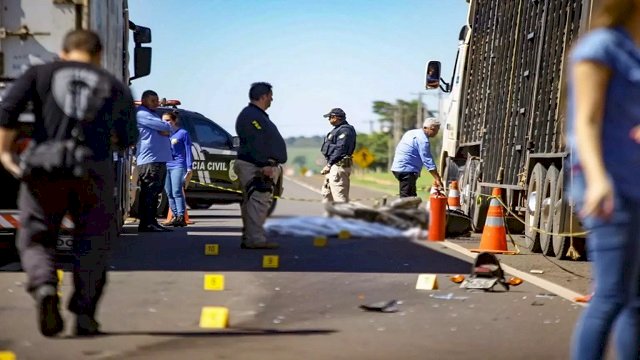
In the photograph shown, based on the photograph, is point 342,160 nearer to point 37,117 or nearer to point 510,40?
point 510,40

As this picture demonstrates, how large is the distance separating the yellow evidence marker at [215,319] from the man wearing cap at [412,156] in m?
10.6

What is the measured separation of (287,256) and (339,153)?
531 centimetres

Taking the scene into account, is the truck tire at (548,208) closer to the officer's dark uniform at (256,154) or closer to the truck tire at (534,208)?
the truck tire at (534,208)

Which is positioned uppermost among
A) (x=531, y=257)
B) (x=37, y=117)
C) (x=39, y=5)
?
(x=39, y=5)

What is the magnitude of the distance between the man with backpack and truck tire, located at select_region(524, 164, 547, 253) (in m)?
8.79

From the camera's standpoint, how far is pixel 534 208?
639 inches

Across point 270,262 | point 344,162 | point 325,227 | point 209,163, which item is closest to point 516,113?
point 344,162

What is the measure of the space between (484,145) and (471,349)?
13.0 metres

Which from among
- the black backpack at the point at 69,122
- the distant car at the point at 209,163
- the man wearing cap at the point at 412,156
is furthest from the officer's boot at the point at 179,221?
the black backpack at the point at 69,122

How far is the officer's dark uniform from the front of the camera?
1499 cm

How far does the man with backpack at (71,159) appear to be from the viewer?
25.3ft

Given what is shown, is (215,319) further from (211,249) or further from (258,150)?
(258,150)

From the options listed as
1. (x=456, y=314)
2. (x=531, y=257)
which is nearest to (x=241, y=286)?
(x=456, y=314)

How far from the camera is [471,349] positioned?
25.3 ft
